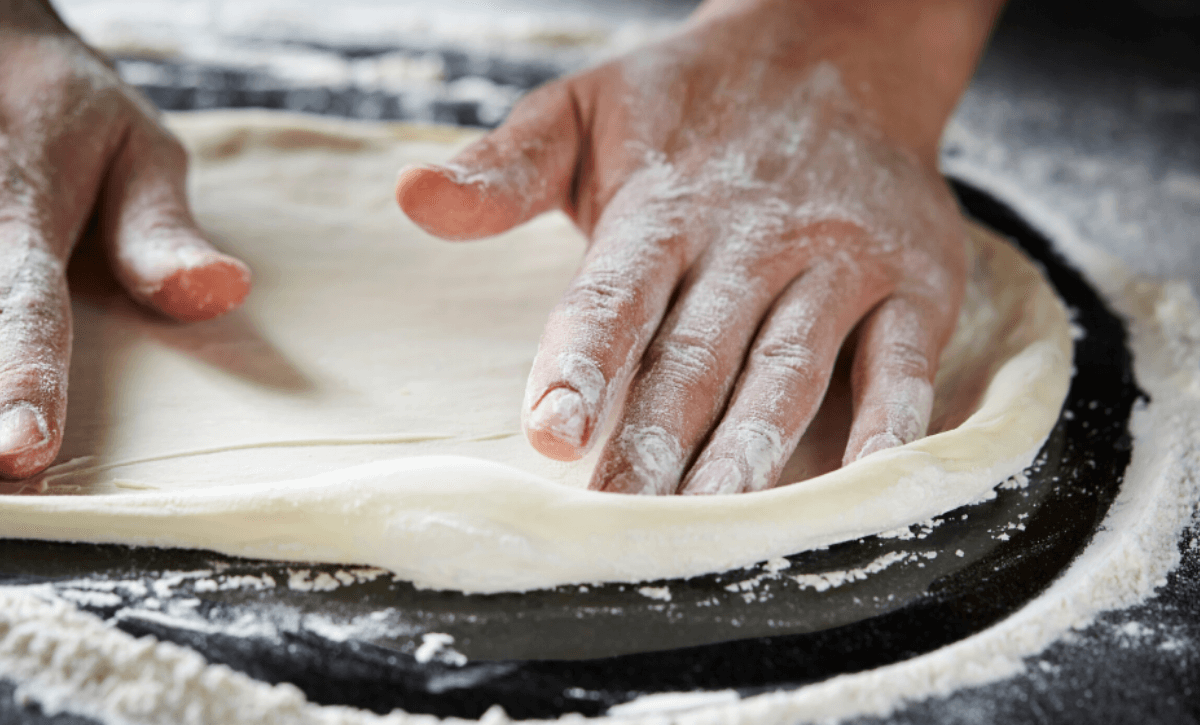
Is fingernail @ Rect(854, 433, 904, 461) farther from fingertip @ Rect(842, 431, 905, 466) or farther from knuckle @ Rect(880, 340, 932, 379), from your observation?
knuckle @ Rect(880, 340, 932, 379)

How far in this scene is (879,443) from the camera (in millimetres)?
764

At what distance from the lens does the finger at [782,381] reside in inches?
28.2

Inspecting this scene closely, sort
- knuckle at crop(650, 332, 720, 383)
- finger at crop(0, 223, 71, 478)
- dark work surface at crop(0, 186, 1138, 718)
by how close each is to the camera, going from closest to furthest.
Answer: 1. dark work surface at crop(0, 186, 1138, 718)
2. finger at crop(0, 223, 71, 478)
3. knuckle at crop(650, 332, 720, 383)

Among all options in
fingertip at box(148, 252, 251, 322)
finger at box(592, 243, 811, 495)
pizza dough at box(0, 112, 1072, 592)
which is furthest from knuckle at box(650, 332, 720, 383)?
fingertip at box(148, 252, 251, 322)

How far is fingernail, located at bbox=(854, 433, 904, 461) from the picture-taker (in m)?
0.76

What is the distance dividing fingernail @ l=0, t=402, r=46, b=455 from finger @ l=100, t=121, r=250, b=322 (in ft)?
0.71

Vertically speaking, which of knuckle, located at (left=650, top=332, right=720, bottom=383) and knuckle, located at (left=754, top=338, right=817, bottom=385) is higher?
knuckle, located at (left=754, top=338, right=817, bottom=385)

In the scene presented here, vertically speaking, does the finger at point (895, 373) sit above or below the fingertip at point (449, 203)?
below

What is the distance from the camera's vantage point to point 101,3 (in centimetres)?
238

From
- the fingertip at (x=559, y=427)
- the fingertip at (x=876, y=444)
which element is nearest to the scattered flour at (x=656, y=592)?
the fingertip at (x=559, y=427)

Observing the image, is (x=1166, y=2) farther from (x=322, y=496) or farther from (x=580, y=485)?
(x=322, y=496)

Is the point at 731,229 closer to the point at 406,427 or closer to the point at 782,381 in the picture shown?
the point at 782,381

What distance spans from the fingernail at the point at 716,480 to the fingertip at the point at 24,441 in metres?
0.54

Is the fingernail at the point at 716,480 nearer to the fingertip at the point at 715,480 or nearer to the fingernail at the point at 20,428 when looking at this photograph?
the fingertip at the point at 715,480
